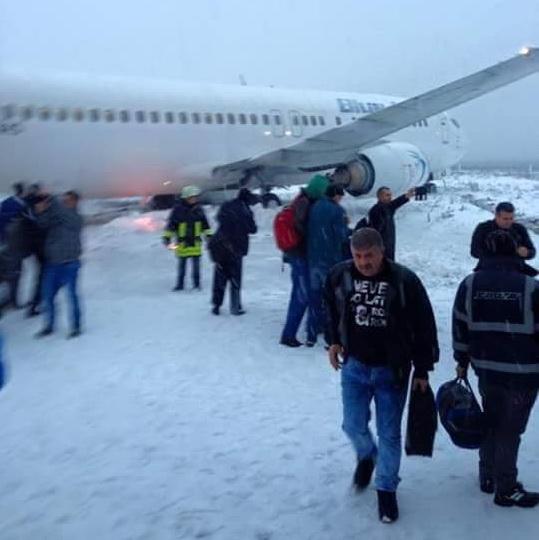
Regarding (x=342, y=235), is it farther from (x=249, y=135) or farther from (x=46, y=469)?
(x=249, y=135)

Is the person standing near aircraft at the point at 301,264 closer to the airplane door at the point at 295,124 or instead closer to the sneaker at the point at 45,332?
the sneaker at the point at 45,332

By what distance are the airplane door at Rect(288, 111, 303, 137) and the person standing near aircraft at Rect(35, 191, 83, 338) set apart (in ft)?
42.0

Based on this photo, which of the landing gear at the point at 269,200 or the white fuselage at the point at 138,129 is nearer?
the white fuselage at the point at 138,129

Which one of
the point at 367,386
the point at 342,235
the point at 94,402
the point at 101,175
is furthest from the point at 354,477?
the point at 101,175

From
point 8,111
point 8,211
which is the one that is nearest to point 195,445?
point 8,211

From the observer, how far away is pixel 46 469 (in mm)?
4590

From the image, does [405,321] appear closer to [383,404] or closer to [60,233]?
[383,404]

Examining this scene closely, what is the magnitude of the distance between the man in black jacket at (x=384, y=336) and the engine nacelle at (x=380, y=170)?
1182cm

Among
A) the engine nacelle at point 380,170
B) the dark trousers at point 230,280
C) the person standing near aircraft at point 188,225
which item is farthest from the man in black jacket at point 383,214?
the engine nacelle at point 380,170

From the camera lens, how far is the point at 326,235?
22.7 ft

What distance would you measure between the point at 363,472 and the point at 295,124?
16.7 meters

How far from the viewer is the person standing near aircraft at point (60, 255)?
768 cm

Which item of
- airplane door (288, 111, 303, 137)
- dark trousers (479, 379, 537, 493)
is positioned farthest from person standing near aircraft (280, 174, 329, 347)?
airplane door (288, 111, 303, 137)

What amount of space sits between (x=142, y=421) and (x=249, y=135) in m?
14.2
